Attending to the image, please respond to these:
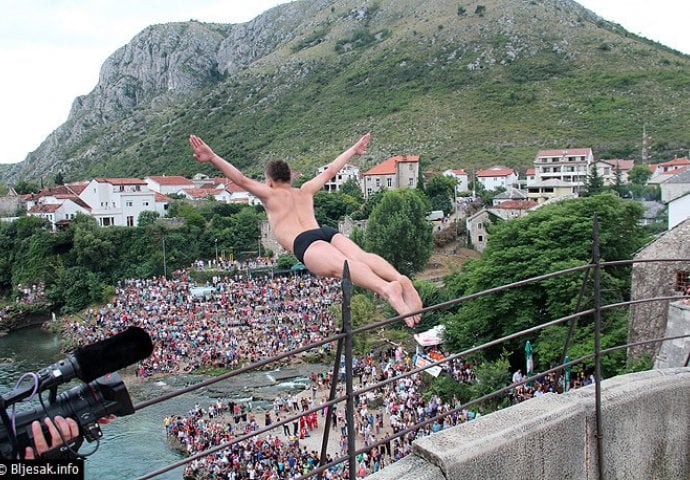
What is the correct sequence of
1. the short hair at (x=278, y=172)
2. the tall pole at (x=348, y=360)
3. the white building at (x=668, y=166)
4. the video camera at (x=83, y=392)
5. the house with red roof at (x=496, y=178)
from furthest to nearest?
1. the house with red roof at (x=496, y=178)
2. the white building at (x=668, y=166)
3. the short hair at (x=278, y=172)
4. the tall pole at (x=348, y=360)
5. the video camera at (x=83, y=392)

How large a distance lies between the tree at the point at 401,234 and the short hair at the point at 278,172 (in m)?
36.2

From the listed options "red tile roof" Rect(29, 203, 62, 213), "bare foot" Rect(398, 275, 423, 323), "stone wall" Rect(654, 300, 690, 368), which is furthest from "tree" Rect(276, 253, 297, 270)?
"bare foot" Rect(398, 275, 423, 323)

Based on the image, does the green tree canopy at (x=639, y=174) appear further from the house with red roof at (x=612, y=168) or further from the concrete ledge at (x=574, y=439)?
the concrete ledge at (x=574, y=439)

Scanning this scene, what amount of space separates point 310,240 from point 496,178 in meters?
61.2

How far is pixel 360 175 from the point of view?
6650 cm

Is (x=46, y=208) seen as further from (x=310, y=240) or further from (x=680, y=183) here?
(x=310, y=240)

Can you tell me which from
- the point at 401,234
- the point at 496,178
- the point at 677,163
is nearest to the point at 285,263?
the point at 401,234

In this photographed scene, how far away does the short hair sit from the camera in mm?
3891

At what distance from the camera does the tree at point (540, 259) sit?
1961cm

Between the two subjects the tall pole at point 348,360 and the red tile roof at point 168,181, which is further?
the red tile roof at point 168,181

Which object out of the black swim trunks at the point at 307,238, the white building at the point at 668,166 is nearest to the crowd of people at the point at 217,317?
the black swim trunks at the point at 307,238

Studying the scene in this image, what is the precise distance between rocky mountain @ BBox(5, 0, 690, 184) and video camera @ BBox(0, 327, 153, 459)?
6868 centimetres

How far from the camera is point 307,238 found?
12.0ft

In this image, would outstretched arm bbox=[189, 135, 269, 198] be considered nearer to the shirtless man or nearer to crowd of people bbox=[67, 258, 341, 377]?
the shirtless man
